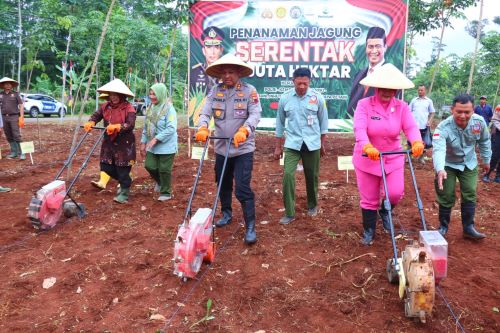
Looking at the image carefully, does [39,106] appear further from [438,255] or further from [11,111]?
[438,255]

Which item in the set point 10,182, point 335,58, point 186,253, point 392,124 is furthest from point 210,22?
point 186,253

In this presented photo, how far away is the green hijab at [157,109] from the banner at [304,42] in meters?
3.57

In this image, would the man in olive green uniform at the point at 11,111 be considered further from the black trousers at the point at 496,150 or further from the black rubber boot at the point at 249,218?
the black trousers at the point at 496,150

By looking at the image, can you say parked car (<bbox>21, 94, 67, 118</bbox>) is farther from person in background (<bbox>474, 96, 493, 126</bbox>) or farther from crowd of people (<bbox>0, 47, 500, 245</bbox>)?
person in background (<bbox>474, 96, 493, 126</bbox>)

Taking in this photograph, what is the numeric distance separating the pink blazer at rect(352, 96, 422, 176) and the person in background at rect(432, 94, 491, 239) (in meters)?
0.41

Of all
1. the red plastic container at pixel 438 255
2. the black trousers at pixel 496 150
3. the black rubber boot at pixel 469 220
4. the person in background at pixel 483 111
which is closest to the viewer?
the red plastic container at pixel 438 255

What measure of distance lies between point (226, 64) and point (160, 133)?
5.87ft

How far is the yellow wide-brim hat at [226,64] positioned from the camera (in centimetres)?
411

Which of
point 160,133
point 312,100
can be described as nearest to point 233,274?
point 312,100

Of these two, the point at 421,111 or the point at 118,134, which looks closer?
the point at 118,134

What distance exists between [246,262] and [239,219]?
3.96ft

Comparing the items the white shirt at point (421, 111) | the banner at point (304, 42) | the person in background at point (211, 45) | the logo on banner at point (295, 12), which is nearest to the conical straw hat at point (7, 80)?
the banner at point (304, 42)

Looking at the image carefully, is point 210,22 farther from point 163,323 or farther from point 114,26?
point 114,26

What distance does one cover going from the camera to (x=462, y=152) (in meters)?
4.27
